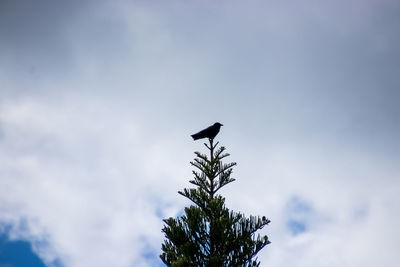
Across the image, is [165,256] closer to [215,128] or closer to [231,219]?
[231,219]

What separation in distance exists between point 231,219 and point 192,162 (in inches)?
71.1

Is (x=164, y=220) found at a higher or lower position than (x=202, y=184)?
lower

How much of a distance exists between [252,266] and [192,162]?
9.10 feet

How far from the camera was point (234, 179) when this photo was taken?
7352mm

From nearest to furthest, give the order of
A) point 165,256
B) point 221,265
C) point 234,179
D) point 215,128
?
point 221,265 < point 165,256 < point 234,179 < point 215,128

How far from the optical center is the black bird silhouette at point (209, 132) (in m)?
7.91

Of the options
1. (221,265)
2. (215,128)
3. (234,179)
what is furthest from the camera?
(215,128)

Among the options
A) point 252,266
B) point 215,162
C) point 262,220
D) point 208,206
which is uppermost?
point 215,162

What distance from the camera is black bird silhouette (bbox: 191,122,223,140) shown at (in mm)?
7914

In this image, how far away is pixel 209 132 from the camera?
7.92 m

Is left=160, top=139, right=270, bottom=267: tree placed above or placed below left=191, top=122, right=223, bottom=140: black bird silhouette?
below

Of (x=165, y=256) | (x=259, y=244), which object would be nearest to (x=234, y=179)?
(x=259, y=244)

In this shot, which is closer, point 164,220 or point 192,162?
point 164,220

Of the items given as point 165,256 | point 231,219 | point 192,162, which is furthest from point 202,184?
point 165,256
